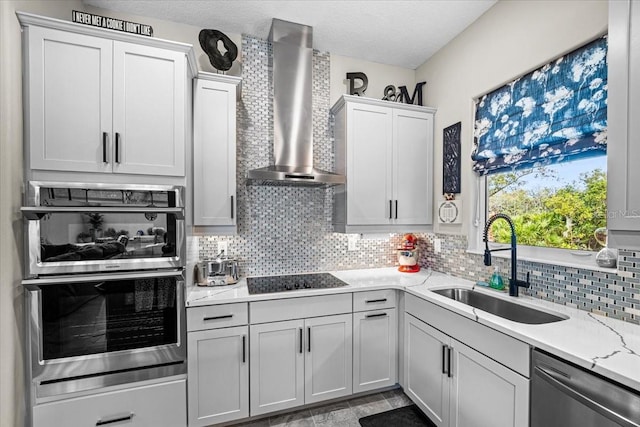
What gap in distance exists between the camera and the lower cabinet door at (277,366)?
A: 78.0 inches

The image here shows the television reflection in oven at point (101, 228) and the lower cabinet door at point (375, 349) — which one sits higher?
the television reflection in oven at point (101, 228)

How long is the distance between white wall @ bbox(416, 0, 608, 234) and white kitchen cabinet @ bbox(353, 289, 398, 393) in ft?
3.12

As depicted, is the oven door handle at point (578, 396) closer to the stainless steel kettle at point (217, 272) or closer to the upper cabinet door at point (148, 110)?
the stainless steel kettle at point (217, 272)

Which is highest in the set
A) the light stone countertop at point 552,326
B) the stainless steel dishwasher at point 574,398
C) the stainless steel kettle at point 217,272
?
the stainless steel kettle at point 217,272

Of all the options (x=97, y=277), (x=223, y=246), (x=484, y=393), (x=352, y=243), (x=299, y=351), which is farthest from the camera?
(x=352, y=243)

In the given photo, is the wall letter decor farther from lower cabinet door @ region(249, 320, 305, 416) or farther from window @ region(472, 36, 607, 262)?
lower cabinet door @ region(249, 320, 305, 416)

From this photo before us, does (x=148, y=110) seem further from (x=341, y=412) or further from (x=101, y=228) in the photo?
(x=341, y=412)

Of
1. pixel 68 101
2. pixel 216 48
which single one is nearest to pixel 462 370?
pixel 68 101

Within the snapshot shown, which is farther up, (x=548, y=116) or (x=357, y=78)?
(x=357, y=78)

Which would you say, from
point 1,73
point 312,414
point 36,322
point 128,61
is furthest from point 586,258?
point 1,73

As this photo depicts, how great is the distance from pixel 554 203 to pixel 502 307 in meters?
0.76

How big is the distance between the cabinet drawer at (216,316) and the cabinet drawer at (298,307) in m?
0.07

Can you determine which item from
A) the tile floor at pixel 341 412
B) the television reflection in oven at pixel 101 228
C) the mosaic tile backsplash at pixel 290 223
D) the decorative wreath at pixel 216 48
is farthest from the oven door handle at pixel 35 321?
the decorative wreath at pixel 216 48

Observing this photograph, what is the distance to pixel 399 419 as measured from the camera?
206 cm
